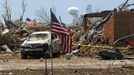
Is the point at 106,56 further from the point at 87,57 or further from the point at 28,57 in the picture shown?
the point at 28,57

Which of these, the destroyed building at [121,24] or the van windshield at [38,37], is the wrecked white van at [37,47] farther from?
the destroyed building at [121,24]

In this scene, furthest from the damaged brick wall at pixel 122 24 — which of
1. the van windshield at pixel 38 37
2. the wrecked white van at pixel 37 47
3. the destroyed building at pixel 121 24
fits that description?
the van windshield at pixel 38 37

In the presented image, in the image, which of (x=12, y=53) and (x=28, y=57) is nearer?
(x=28, y=57)

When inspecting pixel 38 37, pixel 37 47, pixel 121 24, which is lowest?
pixel 37 47

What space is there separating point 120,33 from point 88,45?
3.03 m

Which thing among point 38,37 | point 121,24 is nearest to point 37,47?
point 38,37

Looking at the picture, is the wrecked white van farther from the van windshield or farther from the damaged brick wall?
the damaged brick wall

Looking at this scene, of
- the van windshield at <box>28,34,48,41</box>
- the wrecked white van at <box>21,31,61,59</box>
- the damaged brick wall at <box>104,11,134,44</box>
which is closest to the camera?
the wrecked white van at <box>21,31,61,59</box>

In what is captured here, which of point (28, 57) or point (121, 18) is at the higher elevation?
point (121, 18)

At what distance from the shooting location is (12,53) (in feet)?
147

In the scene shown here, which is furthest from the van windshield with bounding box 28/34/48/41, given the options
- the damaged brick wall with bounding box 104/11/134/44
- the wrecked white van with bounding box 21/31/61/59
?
the damaged brick wall with bounding box 104/11/134/44

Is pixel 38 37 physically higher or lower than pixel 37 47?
higher

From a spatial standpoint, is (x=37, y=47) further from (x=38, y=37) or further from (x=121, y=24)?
(x=121, y=24)

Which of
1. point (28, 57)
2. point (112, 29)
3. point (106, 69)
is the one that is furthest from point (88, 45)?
point (106, 69)
